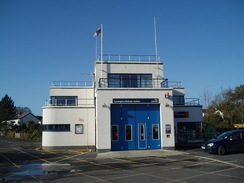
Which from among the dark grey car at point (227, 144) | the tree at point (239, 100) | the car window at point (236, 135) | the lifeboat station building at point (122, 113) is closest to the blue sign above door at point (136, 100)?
the lifeboat station building at point (122, 113)

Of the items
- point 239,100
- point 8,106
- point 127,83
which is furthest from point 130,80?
point 8,106

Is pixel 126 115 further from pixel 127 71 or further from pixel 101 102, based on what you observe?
pixel 127 71

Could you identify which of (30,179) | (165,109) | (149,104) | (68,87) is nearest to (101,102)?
(149,104)

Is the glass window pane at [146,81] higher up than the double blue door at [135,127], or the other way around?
the glass window pane at [146,81]

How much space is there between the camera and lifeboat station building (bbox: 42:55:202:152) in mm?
19828

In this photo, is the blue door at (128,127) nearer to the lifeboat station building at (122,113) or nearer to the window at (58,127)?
the lifeboat station building at (122,113)

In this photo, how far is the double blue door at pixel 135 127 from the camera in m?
19.8

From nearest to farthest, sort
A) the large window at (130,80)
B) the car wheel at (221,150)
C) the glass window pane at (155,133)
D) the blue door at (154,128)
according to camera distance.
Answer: the car wheel at (221,150), the blue door at (154,128), the glass window pane at (155,133), the large window at (130,80)

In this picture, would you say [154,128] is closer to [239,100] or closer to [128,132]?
[128,132]

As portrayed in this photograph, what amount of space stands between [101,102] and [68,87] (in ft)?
27.7

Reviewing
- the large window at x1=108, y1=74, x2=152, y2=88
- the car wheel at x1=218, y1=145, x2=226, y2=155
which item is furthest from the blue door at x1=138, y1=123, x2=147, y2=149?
the car wheel at x1=218, y1=145, x2=226, y2=155

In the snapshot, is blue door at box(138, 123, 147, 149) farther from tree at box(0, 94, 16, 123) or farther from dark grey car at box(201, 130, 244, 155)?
tree at box(0, 94, 16, 123)

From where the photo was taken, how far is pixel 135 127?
65.8ft

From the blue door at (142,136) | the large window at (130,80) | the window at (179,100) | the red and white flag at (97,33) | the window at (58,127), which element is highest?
the red and white flag at (97,33)
